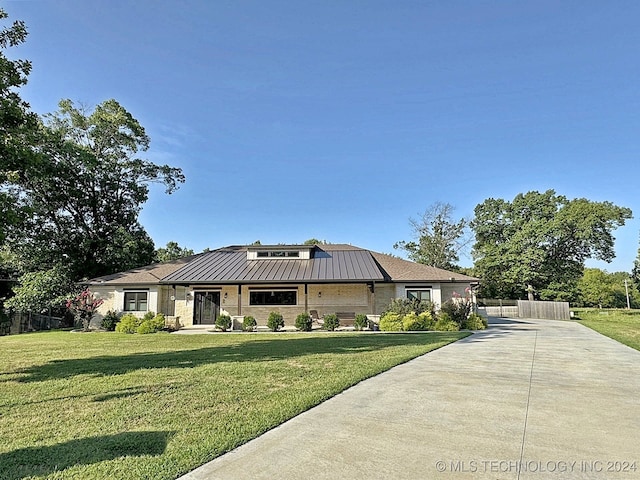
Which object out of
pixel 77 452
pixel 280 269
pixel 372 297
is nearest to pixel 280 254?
pixel 280 269

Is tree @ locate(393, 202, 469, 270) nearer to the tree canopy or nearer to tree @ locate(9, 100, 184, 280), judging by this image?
the tree canopy

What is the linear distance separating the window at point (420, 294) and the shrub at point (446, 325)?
3.19 metres

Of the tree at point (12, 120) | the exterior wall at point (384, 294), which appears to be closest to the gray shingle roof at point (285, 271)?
the exterior wall at point (384, 294)

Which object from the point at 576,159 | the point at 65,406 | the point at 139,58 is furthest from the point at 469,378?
the point at 576,159

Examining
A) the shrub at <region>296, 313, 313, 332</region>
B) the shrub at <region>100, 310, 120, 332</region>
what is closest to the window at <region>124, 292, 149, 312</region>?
the shrub at <region>100, 310, 120, 332</region>

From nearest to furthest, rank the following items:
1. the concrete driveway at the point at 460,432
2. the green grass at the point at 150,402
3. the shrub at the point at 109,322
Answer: the concrete driveway at the point at 460,432
the green grass at the point at 150,402
the shrub at the point at 109,322

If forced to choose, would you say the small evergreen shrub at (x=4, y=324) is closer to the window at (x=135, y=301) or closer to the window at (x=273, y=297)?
the window at (x=135, y=301)

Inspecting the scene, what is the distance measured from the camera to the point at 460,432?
4.11 metres

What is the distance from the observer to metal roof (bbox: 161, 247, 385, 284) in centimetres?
2077

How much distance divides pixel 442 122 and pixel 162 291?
57.1 ft

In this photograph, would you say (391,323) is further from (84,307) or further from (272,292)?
(84,307)

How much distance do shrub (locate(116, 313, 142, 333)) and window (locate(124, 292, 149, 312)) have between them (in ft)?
6.51

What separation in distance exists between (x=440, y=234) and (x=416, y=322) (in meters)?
26.9

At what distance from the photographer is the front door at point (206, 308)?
22062 mm
